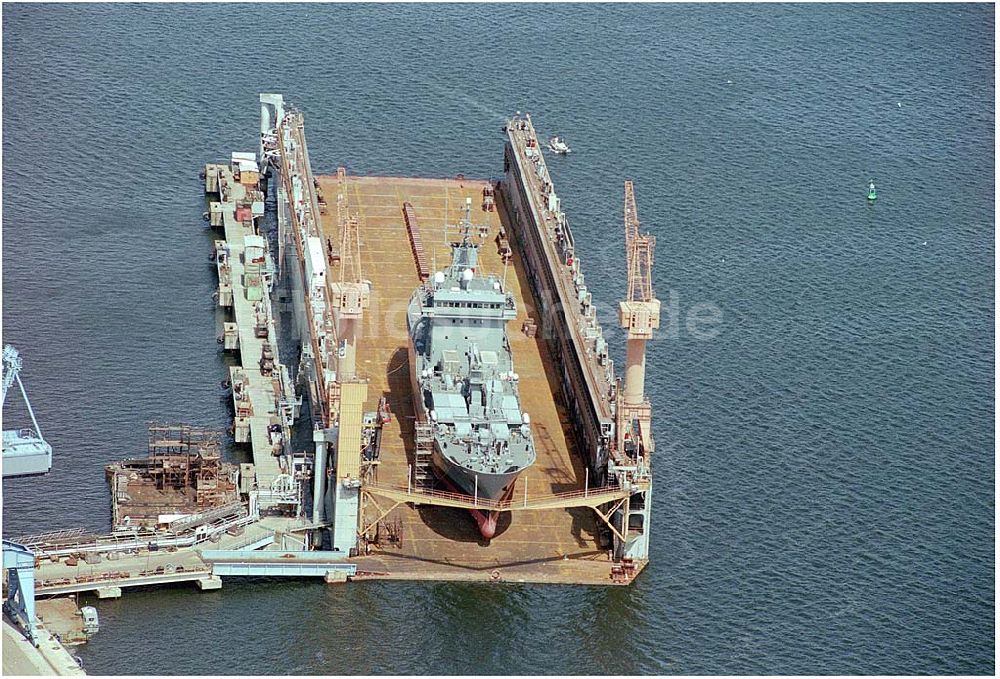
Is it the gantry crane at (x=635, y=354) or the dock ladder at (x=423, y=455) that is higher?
the gantry crane at (x=635, y=354)

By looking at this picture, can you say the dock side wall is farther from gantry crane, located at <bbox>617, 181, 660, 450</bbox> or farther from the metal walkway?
the metal walkway

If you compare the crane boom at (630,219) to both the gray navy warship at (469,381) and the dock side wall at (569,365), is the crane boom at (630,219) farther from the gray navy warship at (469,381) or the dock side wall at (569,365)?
the dock side wall at (569,365)

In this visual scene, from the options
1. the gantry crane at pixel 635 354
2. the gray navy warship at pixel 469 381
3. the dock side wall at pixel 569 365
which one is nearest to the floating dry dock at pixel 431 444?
the gantry crane at pixel 635 354

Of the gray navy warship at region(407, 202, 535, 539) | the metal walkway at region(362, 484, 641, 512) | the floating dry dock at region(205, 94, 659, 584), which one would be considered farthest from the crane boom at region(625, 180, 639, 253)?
the metal walkway at region(362, 484, 641, 512)

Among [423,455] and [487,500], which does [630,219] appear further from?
[487,500]

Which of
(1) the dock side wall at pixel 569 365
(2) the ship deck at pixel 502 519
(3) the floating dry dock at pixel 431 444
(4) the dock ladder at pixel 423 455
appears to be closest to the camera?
(3) the floating dry dock at pixel 431 444

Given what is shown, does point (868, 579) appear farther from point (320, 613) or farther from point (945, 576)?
point (320, 613)

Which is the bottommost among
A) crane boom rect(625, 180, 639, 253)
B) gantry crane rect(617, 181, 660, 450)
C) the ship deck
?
the ship deck

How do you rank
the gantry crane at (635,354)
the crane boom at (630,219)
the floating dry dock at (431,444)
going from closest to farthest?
the floating dry dock at (431,444) < the gantry crane at (635,354) < the crane boom at (630,219)
